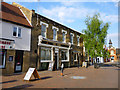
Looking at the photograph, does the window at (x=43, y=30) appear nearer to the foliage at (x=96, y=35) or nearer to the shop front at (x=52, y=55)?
the shop front at (x=52, y=55)

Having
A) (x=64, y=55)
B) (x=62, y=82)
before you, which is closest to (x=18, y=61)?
(x=62, y=82)

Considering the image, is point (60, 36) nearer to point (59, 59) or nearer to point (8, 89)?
point (59, 59)

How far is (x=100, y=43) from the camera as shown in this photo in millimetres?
19453

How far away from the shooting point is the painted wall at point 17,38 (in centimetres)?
1230

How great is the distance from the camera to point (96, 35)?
19844 mm

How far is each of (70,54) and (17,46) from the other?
11.5 m

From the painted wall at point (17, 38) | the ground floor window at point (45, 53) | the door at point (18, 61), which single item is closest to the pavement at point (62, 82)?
the door at point (18, 61)

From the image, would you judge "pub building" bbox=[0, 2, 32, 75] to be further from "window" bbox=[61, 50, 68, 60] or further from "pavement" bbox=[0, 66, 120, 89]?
"window" bbox=[61, 50, 68, 60]

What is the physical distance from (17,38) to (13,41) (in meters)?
0.65

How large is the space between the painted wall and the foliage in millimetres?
10574

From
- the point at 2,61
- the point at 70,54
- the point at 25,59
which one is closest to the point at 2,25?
the point at 2,61

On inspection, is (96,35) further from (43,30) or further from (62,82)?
(62,82)

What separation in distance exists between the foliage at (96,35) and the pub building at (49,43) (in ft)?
12.5

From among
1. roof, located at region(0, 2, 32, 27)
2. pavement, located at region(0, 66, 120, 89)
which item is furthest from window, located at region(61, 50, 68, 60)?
pavement, located at region(0, 66, 120, 89)
